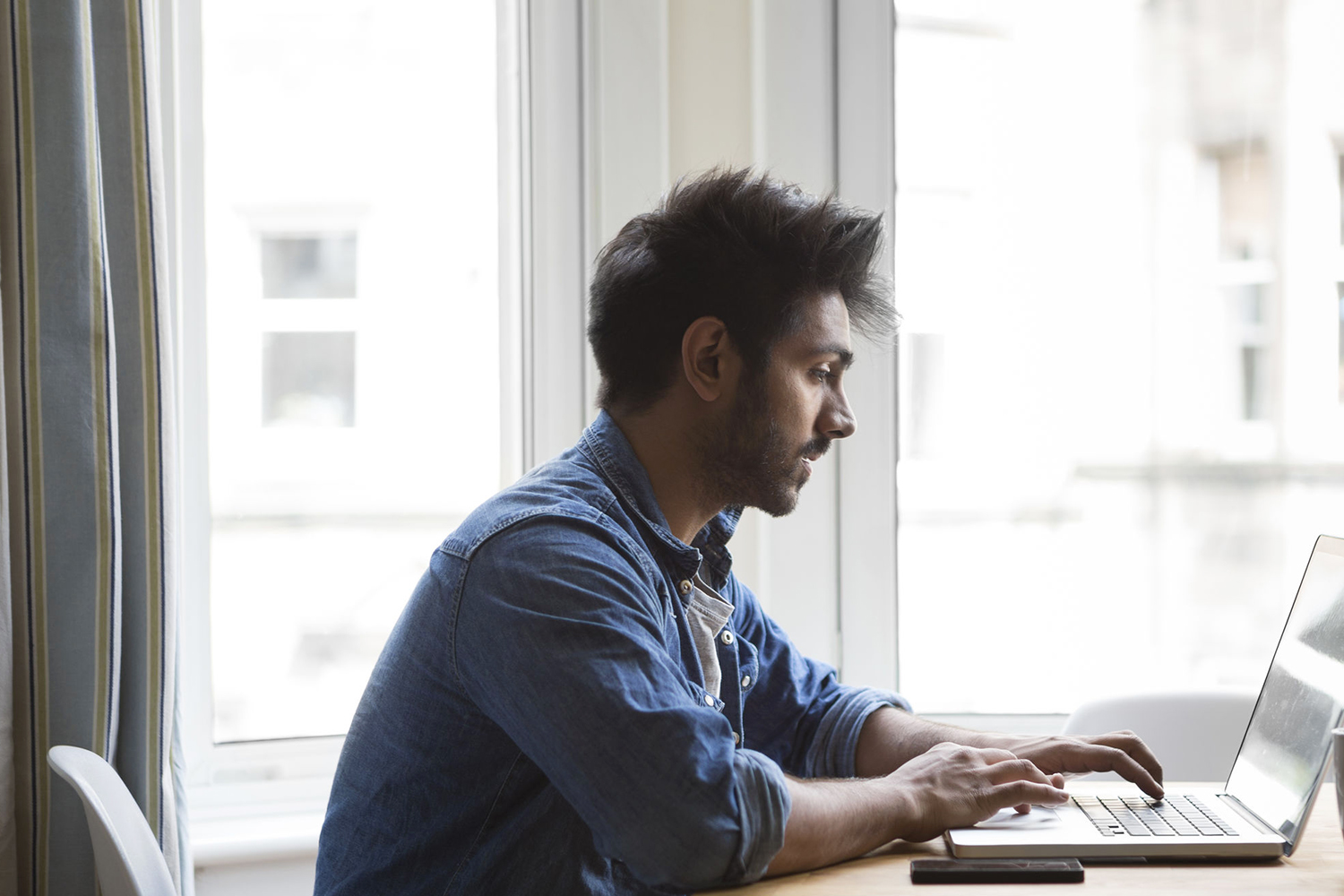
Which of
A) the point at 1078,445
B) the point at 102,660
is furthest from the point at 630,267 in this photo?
the point at 1078,445

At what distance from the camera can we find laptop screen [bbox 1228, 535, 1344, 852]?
99 centimetres

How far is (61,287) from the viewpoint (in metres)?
1.42

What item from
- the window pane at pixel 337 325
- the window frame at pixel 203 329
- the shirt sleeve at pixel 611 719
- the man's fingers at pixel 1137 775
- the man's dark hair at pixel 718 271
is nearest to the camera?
the shirt sleeve at pixel 611 719

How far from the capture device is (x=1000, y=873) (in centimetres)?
90

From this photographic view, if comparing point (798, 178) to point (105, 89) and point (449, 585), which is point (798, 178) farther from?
point (449, 585)

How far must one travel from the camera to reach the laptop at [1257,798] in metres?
0.95

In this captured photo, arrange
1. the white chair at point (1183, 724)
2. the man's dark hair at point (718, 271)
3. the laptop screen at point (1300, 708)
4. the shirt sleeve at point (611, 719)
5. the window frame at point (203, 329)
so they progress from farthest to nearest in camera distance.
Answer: the window frame at point (203, 329)
the white chair at point (1183, 724)
the man's dark hair at point (718, 271)
the laptop screen at point (1300, 708)
the shirt sleeve at point (611, 719)

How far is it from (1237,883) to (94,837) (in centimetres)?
101

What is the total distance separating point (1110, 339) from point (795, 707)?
1.06 m

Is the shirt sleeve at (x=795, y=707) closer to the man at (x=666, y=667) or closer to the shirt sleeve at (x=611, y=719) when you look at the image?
the man at (x=666, y=667)

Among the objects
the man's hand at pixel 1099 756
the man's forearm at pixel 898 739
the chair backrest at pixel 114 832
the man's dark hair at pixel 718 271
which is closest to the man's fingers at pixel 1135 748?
the man's hand at pixel 1099 756

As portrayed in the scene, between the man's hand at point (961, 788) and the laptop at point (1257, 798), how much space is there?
0.07 feet

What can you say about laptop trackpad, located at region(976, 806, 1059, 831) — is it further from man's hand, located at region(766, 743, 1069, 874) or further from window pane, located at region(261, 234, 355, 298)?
window pane, located at region(261, 234, 355, 298)

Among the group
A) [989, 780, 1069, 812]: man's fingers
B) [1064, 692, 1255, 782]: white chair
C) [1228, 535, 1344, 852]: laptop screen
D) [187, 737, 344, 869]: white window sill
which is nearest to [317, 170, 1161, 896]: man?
[989, 780, 1069, 812]: man's fingers
